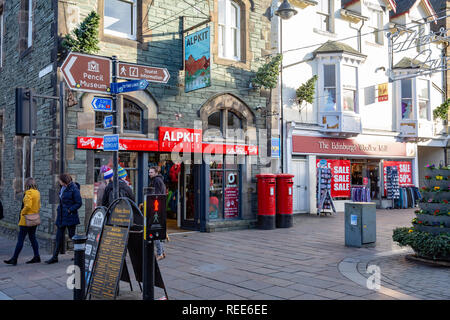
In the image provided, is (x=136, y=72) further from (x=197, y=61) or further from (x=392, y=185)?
(x=392, y=185)

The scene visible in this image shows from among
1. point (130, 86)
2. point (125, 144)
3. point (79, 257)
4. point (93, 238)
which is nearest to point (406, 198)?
point (125, 144)

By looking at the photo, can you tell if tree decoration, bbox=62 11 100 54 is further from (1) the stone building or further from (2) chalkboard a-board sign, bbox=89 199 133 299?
(2) chalkboard a-board sign, bbox=89 199 133 299

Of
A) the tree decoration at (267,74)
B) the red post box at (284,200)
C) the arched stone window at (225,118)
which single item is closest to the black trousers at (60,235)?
the arched stone window at (225,118)

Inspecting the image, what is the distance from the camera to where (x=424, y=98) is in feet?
65.6

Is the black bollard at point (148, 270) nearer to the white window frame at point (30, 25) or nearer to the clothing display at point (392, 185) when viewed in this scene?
the white window frame at point (30, 25)

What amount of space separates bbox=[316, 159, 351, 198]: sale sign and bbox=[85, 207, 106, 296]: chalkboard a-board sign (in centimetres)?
1272

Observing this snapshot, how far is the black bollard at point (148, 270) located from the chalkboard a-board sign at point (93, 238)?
838 mm

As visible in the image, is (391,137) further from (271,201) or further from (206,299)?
(206,299)

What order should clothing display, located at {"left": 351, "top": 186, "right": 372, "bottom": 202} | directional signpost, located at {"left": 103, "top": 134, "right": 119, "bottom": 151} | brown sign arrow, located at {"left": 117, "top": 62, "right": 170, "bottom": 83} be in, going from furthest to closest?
clothing display, located at {"left": 351, "top": 186, "right": 372, "bottom": 202} < brown sign arrow, located at {"left": 117, "top": 62, "right": 170, "bottom": 83} < directional signpost, located at {"left": 103, "top": 134, "right": 119, "bottom": 151}

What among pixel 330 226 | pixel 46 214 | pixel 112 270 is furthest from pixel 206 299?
pixel 330 226

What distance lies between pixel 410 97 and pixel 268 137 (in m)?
9.65

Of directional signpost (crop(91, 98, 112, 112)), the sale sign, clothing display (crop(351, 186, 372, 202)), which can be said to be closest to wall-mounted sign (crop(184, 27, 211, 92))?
directional signpost (crop(91, 98, 112, 112))

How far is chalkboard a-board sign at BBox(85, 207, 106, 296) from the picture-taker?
Answer: 540 centimetres

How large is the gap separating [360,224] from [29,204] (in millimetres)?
6782
